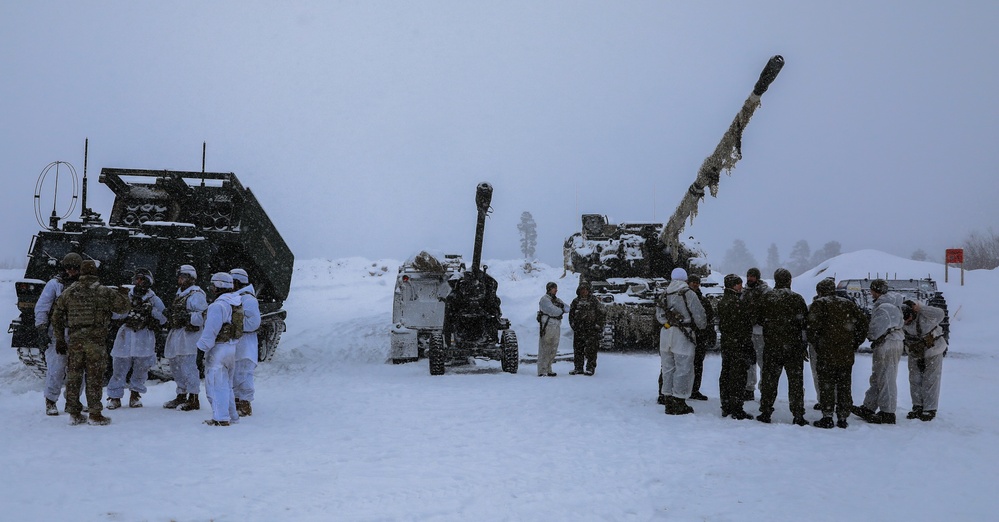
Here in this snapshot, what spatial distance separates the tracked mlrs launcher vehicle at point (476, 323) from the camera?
38.4ft

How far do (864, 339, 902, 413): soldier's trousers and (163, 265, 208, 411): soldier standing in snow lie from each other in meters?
7.81

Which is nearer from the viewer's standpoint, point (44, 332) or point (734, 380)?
point (734, 380)

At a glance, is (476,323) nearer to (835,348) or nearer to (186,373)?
(186,373)

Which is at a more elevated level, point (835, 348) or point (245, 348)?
point (835, 348)

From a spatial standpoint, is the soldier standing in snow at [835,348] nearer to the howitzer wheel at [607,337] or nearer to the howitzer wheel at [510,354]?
the howitzer wheel at [510,354]

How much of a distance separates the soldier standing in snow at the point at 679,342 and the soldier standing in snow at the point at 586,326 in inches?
139

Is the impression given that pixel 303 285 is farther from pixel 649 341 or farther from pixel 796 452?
pixel 796 452

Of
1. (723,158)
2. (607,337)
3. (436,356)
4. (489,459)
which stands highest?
(723,158)

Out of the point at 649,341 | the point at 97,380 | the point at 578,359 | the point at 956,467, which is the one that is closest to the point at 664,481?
the point at 956,467

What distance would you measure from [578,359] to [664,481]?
6860 mm

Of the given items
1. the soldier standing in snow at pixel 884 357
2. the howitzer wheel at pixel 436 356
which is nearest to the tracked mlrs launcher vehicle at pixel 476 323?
the howitzer wheel at pixel 436 356

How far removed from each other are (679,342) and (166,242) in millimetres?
8287

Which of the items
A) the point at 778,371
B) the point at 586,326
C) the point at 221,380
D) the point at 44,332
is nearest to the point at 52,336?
the point at 44,332

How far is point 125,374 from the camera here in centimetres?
786
